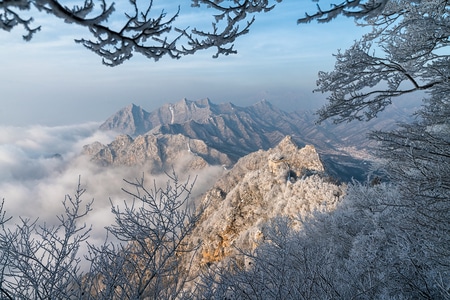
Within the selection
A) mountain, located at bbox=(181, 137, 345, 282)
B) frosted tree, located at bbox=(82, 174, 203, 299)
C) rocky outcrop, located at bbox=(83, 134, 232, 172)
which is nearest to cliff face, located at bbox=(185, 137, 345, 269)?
mountain, located at bbox=(181, 137, 345, 282)

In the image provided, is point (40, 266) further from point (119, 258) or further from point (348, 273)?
point (348, 273)

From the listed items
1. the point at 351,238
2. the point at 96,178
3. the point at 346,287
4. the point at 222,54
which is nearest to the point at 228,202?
the point at 351,238

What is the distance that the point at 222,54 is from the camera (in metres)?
2.29

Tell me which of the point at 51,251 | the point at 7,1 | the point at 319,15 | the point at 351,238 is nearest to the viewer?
the point at 7,1

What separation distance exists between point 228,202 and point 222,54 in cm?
2062

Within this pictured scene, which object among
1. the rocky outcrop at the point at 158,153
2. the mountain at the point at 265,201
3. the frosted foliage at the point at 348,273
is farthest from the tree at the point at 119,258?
the rocky outcrop at the point at 158,153

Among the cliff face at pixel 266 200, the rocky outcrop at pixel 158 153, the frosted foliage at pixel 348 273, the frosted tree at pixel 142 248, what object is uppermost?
the frosted tree at pixel 142 248

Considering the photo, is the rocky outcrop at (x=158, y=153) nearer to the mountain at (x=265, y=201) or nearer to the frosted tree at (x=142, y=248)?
the mountain at (x=265, y=201)

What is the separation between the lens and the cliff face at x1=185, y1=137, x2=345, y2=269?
1645cm

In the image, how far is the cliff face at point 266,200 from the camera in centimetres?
1645

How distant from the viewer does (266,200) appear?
67.0ft

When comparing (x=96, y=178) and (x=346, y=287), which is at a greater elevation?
(x=346, y=287)

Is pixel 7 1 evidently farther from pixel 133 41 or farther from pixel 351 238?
pixel 351 238

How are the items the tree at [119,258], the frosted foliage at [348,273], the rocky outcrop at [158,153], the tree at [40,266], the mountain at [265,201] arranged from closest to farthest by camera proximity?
1. the tree at [40,266]
2. the tree at [119,258]
3. the frosted foliage at [348,273]
4. the mountain at [265,201]
5. the rocky outcrop at [158,153]
